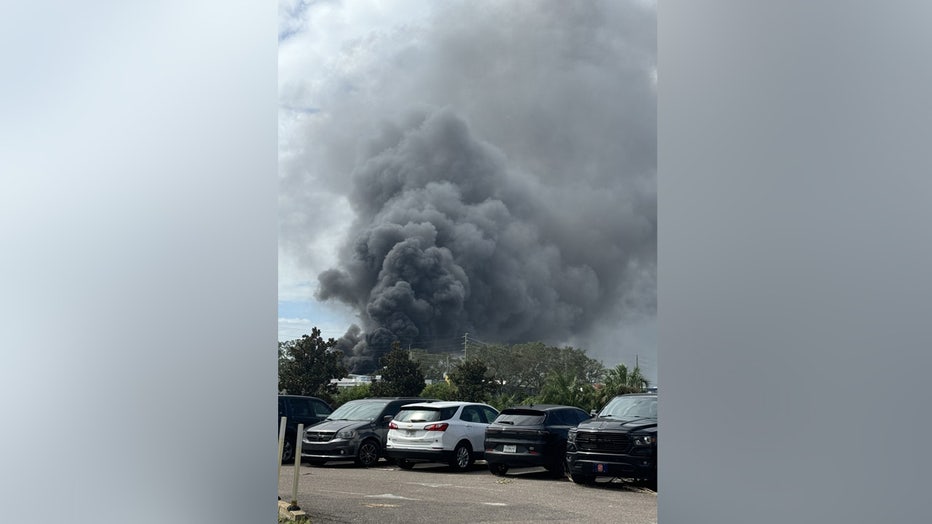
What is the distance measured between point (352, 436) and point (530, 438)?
3126 mm

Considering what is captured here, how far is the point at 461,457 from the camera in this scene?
45.0 feet

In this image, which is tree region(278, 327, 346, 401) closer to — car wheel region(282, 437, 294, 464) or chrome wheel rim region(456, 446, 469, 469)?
car wheel region(282, 437, 294, 464)

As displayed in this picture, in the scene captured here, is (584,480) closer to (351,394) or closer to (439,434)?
(439,434)

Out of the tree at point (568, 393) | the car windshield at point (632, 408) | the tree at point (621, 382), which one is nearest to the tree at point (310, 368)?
the tree at point (568, 393)

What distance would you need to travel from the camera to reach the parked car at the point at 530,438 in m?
12.5

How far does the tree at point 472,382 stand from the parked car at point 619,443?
1384cm

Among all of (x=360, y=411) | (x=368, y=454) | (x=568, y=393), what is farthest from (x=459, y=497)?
(x=568, y=393)

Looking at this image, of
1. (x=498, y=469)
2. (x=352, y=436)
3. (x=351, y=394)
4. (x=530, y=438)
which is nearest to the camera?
(x=530, y=438)

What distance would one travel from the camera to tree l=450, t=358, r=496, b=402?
2528 centimetres

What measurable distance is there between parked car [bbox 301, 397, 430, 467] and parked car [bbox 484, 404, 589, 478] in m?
2.27

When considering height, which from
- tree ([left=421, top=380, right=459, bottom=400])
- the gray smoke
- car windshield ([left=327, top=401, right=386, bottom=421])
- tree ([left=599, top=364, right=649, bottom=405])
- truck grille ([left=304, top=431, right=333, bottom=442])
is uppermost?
the gray smoke

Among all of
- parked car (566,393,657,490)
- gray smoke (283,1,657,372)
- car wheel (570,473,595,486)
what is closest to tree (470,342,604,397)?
gray smoke (283,1,657,372)
